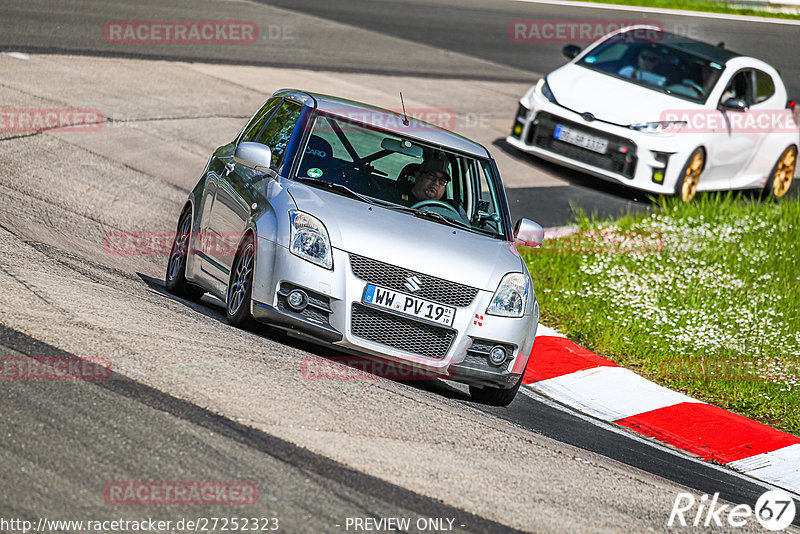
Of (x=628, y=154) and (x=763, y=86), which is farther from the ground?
(x=763, y=86)

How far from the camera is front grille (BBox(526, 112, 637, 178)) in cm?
1457

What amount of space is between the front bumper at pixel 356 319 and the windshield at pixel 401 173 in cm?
92

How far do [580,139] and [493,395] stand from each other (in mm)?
8038

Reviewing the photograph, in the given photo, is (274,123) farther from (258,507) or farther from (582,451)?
(258,507)

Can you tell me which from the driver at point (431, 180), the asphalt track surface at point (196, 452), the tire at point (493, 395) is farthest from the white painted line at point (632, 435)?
the driver at point (431, 180)

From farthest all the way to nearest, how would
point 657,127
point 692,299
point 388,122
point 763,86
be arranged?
point 763,86 → point 657,127 → point 692,299 → point 388,122

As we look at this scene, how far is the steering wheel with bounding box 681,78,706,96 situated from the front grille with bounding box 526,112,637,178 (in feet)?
5.00

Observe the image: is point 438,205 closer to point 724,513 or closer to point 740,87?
point 724,513

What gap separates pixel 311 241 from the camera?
22.1 ft

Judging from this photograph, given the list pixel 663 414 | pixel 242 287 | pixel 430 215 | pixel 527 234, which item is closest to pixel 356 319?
pixel 242 287

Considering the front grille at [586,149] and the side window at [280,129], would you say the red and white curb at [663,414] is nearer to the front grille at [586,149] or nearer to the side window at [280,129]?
the side window at [280,129]

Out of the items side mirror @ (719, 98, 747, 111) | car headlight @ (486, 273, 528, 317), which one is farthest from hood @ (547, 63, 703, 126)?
car headlight @ (486, 273, 528, 317)

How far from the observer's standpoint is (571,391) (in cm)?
854

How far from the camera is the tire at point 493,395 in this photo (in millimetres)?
7316
